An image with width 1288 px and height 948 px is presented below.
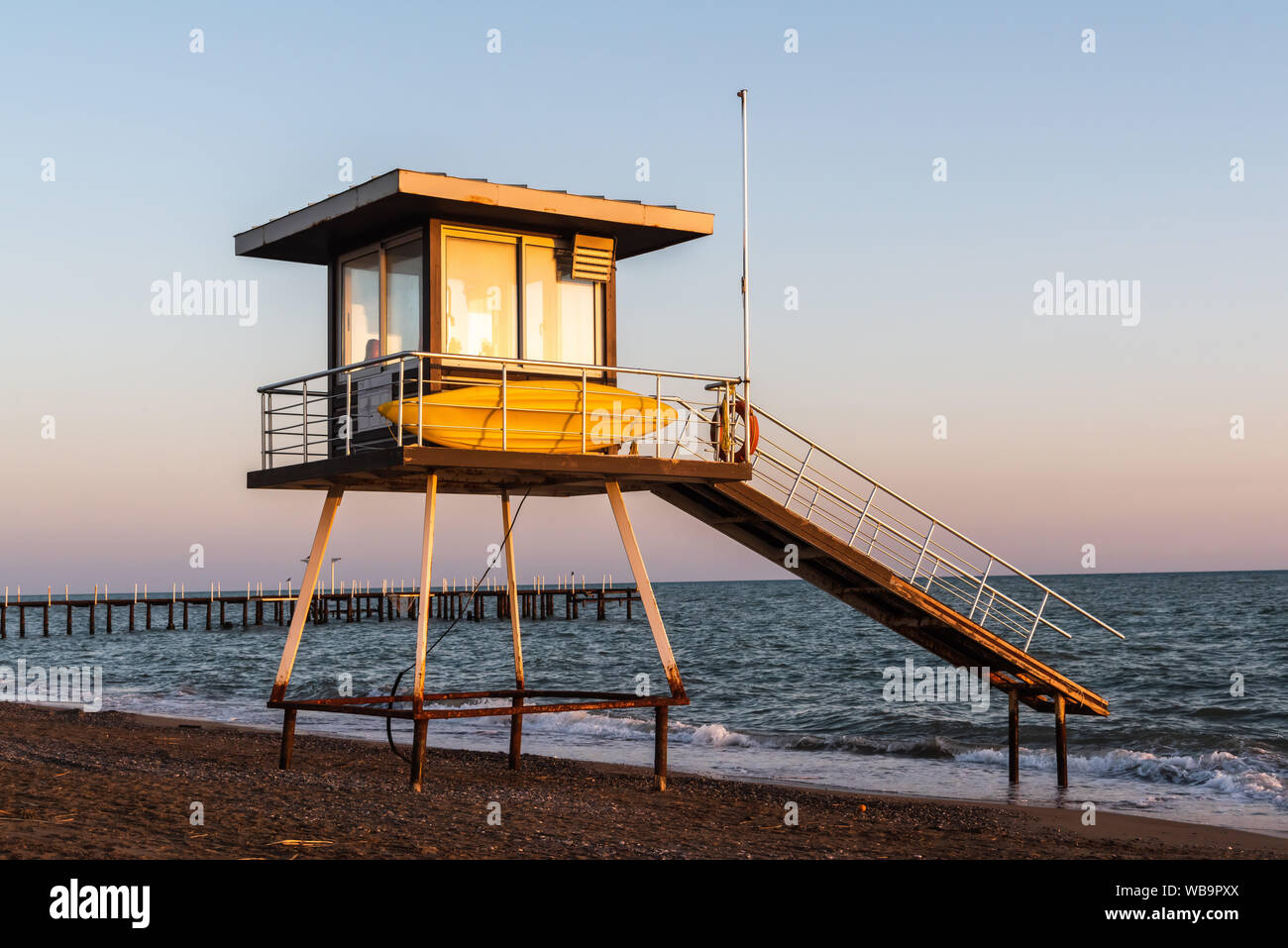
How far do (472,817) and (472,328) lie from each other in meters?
5.94

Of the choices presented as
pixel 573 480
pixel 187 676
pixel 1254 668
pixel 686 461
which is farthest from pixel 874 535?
pixel 187 676

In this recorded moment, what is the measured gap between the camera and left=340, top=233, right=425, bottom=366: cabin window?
51.7 ft

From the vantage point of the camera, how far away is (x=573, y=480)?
655 inches

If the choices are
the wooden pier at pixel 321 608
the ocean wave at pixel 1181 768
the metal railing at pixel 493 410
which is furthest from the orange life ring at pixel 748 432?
the wooden pier at pixel 321 608

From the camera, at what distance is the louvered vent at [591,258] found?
650 inches

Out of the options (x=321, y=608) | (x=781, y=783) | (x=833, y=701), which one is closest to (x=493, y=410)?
(x=781, y=783)

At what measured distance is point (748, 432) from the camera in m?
16.7

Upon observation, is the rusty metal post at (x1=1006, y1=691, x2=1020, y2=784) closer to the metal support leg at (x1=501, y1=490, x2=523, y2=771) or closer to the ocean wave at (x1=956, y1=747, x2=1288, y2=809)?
the ocean wave at (x1=956, y1=747, x2=1288, y2=809)

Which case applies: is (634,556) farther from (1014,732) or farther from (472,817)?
(1014,732)

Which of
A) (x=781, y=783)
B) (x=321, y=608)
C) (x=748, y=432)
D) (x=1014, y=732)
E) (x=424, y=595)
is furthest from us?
(x=321, y=608)

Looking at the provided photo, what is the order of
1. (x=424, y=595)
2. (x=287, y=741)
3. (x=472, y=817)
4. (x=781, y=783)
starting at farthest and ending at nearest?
(x=781, y=783)
(x=287, y=741)
(x=424, y=595)
(x=472, y=817)

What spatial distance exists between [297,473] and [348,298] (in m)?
2.49

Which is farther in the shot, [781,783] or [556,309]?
[781,783]
